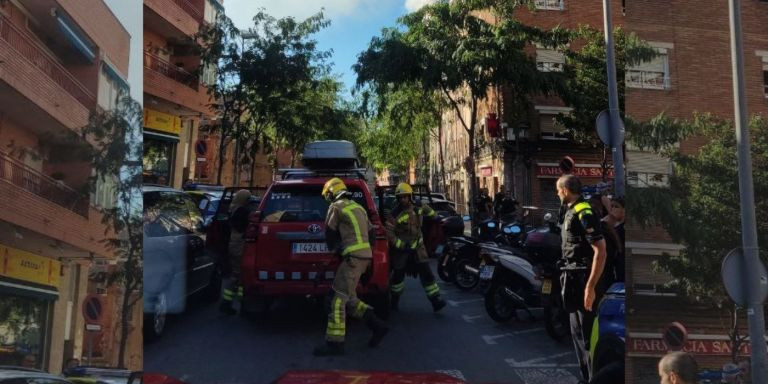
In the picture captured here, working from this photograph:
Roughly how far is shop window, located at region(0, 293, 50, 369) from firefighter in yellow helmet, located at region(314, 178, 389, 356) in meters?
0.46

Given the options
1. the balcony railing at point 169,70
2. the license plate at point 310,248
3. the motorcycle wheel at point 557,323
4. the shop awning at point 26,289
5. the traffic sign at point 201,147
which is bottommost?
the motorcycle wheel at point 557,323

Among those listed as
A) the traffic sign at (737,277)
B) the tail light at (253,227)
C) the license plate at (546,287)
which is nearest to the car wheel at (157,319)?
the tail light at (253,227)

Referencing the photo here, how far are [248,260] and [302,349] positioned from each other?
227 millimetres

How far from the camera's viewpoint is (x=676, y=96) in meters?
0.95

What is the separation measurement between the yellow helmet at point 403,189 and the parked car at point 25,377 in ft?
2.68

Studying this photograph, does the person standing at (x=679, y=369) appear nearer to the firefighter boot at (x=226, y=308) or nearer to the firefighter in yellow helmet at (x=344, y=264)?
the firefighter in yellow helmet at (x=344, y=264)

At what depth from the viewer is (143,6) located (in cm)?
107

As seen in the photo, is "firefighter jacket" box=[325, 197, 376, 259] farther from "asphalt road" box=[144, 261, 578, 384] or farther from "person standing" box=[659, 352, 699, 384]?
"person standing" box=[659, 352, 699, 384]

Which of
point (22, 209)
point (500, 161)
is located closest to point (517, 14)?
Answer: point (500, 161)

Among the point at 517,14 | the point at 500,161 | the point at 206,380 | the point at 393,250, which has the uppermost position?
the point at 517,14

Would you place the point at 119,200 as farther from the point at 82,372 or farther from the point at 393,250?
the point at 393,250

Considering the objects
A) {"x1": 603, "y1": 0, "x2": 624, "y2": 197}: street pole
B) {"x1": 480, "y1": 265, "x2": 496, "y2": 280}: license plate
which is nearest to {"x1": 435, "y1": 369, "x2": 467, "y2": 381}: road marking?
{"x1": 603, "y1": 0, "x2": 624, "y2": 197}: street pole

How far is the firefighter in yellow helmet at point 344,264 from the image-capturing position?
115cm

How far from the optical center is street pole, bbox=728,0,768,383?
879 millimetres
